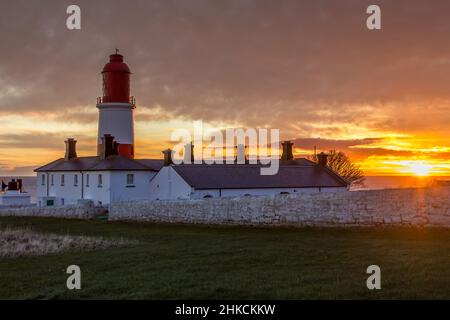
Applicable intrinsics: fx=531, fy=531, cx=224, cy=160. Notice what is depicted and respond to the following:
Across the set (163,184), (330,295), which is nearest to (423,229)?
(330,295)

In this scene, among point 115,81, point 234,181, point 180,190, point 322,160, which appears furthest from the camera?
point 322,160

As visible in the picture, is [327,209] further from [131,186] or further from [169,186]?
[131,186]

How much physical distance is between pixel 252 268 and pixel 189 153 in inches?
1170

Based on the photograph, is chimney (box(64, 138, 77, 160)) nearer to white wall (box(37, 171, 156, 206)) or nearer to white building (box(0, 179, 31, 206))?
white wall (box(37, 171, 156, 206))

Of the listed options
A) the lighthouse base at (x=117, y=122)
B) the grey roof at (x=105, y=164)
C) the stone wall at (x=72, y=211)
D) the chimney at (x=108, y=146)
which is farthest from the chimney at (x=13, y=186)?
the stone wall at (x=72, y=211)

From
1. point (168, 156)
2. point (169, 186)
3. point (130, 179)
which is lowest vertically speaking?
point (169, 186)

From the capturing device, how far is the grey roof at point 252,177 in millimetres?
34250

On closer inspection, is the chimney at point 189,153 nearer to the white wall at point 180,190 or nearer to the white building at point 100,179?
the white building at point 100,179

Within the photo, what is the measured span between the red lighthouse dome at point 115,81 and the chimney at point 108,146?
9.69 ft

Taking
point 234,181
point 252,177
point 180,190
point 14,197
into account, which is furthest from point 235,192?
point 14,197

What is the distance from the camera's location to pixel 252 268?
1132cm

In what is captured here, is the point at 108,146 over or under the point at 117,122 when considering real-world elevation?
under
